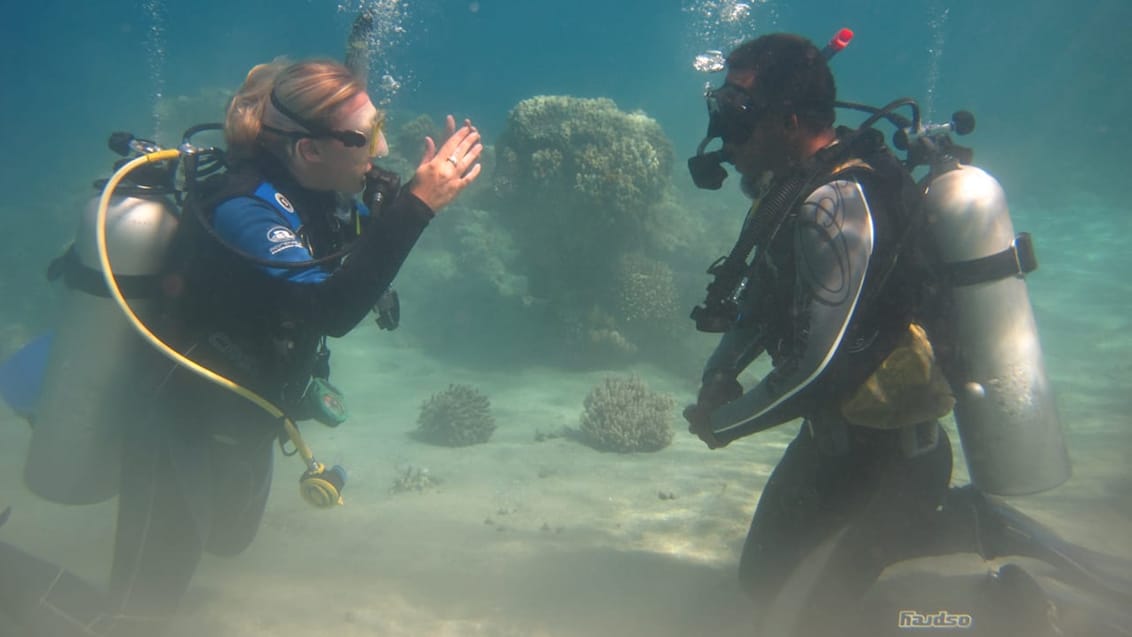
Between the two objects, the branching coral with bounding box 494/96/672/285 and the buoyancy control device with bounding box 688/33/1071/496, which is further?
the branching coral with bounding box 494/96/672/285

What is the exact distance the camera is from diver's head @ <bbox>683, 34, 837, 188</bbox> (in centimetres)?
264

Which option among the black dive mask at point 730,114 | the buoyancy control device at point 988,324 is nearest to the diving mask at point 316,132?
the black dive mask at point 730,114

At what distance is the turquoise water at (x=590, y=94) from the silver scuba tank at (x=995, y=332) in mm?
2028

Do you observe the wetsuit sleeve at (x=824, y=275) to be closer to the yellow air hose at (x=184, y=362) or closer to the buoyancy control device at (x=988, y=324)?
the buoyancy control device at (x=988, y=324)

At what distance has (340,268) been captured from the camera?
2.47 m

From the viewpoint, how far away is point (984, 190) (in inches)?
100

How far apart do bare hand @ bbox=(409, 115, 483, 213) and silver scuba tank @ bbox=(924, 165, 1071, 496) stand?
2200 mm

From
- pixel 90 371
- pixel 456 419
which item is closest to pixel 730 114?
pixel 90 371

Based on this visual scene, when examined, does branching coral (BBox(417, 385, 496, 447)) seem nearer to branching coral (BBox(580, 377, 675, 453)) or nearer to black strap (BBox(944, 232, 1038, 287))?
branching coral (BBox(580, 377, 675, 453))

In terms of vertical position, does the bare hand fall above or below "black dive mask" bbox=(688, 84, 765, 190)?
below

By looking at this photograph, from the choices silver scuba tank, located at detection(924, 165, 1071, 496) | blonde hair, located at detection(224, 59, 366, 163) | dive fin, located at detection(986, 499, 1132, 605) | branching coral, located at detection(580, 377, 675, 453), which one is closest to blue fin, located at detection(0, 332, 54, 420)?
blonde hair, located at detection(224, 59, 366, 163)

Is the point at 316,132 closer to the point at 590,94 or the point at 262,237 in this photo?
the point at 262,237

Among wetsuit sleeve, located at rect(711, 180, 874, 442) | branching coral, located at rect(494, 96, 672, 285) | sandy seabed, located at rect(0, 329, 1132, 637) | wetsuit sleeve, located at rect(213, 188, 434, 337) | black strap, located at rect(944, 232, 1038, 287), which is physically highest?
branching coral, located at rect(494, 96, 672, 285)

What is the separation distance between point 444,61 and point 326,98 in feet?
202
